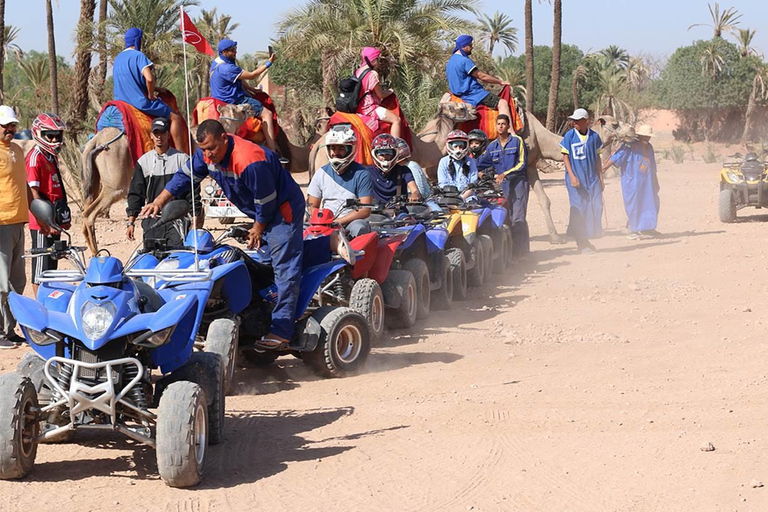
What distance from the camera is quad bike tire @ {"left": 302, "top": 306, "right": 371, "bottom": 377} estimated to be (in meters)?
8.95

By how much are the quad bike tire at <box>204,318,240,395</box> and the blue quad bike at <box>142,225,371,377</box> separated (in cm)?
19

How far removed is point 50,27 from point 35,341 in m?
36.4

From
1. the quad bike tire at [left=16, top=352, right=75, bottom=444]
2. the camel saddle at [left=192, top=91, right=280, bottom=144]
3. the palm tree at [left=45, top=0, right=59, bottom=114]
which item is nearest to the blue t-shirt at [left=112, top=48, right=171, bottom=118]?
the camel saddle at [left=192, top=91, right=280, bottom=144]

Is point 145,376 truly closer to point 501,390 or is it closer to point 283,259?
point 283,259

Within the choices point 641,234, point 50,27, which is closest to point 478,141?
point 641,234

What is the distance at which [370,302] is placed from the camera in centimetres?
998

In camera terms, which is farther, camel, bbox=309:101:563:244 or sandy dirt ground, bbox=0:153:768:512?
camel, bbox=309:101:563:244

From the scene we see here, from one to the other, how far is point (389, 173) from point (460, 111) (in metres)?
5.98

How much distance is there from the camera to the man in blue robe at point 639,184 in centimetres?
2011

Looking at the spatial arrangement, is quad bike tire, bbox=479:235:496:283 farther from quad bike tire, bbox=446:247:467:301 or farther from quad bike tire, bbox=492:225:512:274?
quad bike tire, bbox=446:247:467:301

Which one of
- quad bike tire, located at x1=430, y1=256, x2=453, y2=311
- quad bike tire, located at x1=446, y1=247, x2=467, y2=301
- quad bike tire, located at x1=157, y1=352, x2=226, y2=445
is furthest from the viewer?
quad bike tire, located at x1=446, y1=247, x2=467, y2=301

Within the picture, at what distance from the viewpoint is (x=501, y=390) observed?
845cm

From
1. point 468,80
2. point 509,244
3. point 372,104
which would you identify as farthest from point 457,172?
point 468,80

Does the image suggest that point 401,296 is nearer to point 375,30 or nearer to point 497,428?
point 497,428
